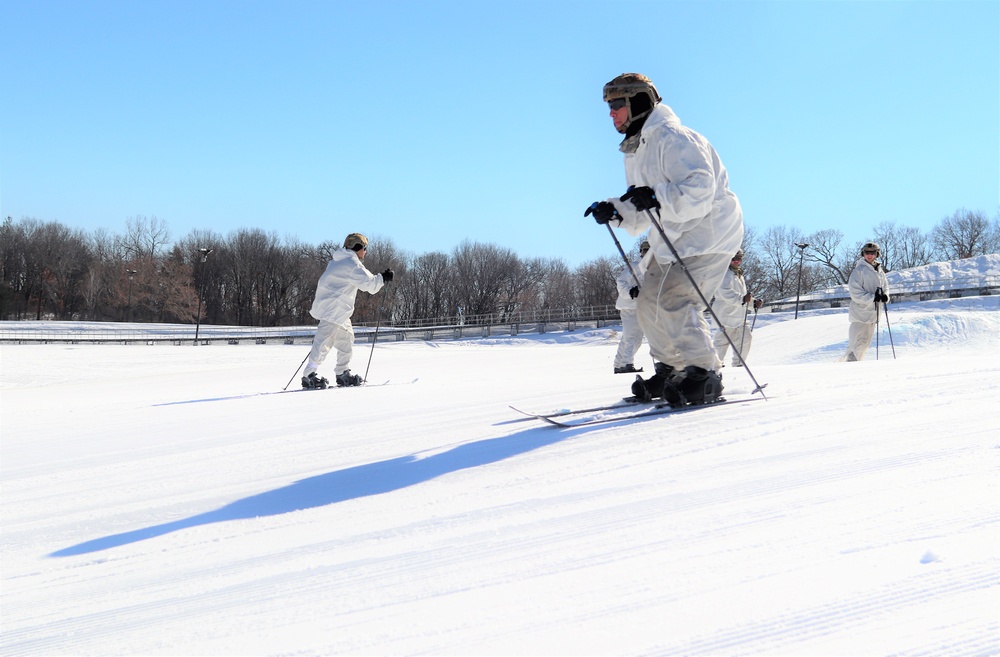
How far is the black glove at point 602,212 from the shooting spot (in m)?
4.23

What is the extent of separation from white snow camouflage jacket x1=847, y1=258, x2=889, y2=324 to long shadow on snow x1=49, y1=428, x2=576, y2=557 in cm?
1022

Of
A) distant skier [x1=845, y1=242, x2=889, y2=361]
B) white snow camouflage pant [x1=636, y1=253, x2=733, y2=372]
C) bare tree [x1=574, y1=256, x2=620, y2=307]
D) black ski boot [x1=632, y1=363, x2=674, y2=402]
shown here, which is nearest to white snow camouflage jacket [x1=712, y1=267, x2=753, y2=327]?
distant skier [x1=845, y1=242, x2=889, y2=361]

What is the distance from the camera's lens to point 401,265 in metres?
65.9

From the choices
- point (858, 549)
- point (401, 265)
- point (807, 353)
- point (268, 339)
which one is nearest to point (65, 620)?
point (858, 549)

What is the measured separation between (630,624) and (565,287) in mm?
69583

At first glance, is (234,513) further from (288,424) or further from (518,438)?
(288,424)

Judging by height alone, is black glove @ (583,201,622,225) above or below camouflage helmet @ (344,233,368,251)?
below

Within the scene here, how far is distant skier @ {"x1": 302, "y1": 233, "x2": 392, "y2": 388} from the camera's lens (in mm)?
10156

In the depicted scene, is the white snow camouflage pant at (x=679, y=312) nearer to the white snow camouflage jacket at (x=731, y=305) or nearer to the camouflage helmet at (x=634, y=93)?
the camouflage helmet at (x=634, y=93)

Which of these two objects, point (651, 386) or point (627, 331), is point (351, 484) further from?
point (627, 331)

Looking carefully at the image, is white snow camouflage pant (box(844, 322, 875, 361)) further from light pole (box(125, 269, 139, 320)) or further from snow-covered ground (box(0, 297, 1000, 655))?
light pole (box(125, 269, 139, 320))

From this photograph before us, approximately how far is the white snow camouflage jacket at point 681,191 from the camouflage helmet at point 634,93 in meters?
0.09

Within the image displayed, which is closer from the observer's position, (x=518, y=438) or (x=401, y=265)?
(x=518, y=438)

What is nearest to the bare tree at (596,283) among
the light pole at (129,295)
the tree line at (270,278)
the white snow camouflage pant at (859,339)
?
the tree line at (270,278)
